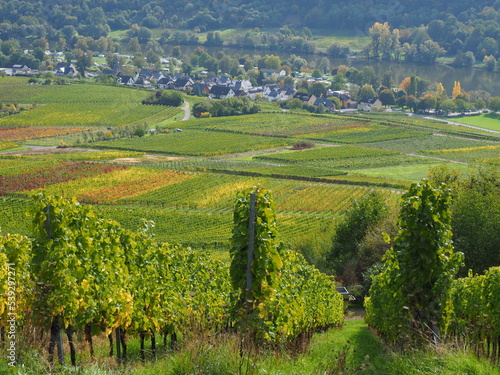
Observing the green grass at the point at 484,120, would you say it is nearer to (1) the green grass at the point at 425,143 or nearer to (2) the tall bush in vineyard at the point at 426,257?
(1) the green grass at the point at 425,143

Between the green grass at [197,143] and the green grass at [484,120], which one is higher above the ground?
the green grass at [484,120]

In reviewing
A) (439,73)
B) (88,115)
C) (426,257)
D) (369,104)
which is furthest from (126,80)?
(426,257)

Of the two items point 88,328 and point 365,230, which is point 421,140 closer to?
point 365,230

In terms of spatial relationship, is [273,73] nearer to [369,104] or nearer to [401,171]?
[369,104]

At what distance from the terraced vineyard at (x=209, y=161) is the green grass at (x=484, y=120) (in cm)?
777

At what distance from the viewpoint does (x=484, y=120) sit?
114000mm

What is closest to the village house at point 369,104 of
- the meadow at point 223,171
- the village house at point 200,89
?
the meadow at point 223,171

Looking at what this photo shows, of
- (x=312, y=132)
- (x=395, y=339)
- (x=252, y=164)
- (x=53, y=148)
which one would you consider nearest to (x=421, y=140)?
(x=312, y=132)

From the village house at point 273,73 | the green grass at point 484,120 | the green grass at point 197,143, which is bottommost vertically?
the green grass at point 197,143

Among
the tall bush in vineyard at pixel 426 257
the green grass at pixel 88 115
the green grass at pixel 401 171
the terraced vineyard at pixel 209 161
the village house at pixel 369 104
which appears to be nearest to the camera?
the tall bush in vineyard at pixel 426 257

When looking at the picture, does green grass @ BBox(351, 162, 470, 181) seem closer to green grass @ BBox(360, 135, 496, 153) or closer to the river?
green grass @ BBox(360, 135, 496, 153)

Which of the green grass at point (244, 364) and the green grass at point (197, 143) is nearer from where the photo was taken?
the green grass at point (244, 364)

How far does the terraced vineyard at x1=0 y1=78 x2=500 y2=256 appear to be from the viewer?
52.3 meters

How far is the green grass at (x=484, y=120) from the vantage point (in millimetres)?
108875
